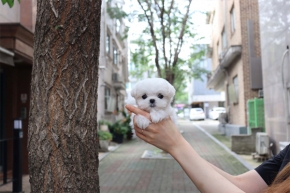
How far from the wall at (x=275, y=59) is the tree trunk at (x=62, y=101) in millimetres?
7305

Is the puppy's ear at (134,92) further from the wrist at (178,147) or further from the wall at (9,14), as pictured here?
the wall at (9,14)

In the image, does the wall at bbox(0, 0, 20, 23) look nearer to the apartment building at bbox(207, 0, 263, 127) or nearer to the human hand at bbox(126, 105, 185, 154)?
the human hand at bbox(126, 105, 185, 154)

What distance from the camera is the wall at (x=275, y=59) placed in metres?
8.78

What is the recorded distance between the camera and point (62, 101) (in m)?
2.31

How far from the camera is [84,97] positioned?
2385 mm

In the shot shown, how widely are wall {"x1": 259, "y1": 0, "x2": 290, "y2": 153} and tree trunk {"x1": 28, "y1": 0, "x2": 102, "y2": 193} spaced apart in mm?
7305

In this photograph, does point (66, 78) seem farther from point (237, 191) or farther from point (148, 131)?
point (237, 191)

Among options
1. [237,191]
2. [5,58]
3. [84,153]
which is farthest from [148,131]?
[5,58]

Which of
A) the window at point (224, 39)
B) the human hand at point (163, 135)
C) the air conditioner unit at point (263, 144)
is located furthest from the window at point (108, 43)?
the human hand at point (163, 135)

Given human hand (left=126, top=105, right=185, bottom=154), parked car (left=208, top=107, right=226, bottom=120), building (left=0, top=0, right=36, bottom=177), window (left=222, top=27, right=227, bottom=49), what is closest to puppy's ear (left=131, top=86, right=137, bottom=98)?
human hand (left=126, top=105, right=185, bottom=154)

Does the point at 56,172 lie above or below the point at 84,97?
below

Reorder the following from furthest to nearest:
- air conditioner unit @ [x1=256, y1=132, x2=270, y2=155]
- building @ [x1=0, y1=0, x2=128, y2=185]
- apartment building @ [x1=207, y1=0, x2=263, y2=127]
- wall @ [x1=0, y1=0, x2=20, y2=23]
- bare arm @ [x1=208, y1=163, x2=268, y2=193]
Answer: apartment building @ [x1=207, y1=0, x2=263, y2=127], air conditioner unit @ [x1=256, y1=132, x2=270, y2=155], wall @ [x1=0, y1=0, x2=20, y2=23], building @ [x1=0, y1=0, x2=128, y2=185], bare arm @ [x1=208, y1=163, x2=268, y2=193]

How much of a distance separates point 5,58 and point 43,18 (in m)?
5.07

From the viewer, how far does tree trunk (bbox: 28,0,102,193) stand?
7.48ft
